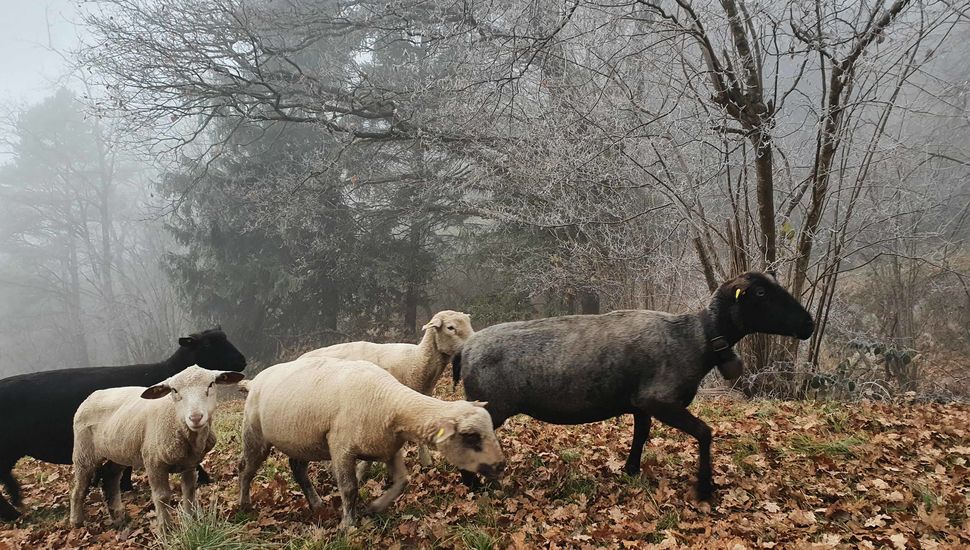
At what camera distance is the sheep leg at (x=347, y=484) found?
4.76m

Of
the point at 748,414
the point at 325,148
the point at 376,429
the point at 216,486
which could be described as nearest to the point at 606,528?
the point at 376,429

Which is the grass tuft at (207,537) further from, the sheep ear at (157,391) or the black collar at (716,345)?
the black collar at (716,345)

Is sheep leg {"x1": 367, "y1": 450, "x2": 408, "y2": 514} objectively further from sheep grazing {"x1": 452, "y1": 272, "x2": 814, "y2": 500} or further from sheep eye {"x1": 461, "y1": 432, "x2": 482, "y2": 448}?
sheep grazing {"x1": 452, "y1": 272, "x2": 814, "y2": 500}

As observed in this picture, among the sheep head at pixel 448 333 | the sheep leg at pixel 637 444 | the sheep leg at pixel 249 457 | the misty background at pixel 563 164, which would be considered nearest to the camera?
the sheep leg at pixel 249 457

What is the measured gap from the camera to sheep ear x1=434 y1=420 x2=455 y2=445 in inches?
177

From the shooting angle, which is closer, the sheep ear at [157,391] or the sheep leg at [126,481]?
the sheep ear at [157,391]

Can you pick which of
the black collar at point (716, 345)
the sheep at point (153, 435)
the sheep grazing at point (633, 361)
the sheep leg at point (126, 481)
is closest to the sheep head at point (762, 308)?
the sheep grazing at point (633, 361)

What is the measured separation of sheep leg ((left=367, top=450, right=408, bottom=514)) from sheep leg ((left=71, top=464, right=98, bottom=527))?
332cm

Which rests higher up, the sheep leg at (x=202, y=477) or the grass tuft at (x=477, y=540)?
the grass tuft at (x=477, y=540)

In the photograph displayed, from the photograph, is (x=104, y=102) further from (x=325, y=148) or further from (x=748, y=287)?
(x=748, y=287)

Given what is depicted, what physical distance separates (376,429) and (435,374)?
2.21 m

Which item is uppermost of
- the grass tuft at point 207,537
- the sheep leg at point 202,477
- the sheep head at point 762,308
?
the sheep head at point 762,308

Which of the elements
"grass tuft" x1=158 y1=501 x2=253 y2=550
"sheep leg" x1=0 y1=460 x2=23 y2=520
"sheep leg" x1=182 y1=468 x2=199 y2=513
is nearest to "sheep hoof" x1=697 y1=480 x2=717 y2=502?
"grass tuft" x1=158 y1=501 x2=253 y2=550

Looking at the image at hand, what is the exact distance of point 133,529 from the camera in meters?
5.79
